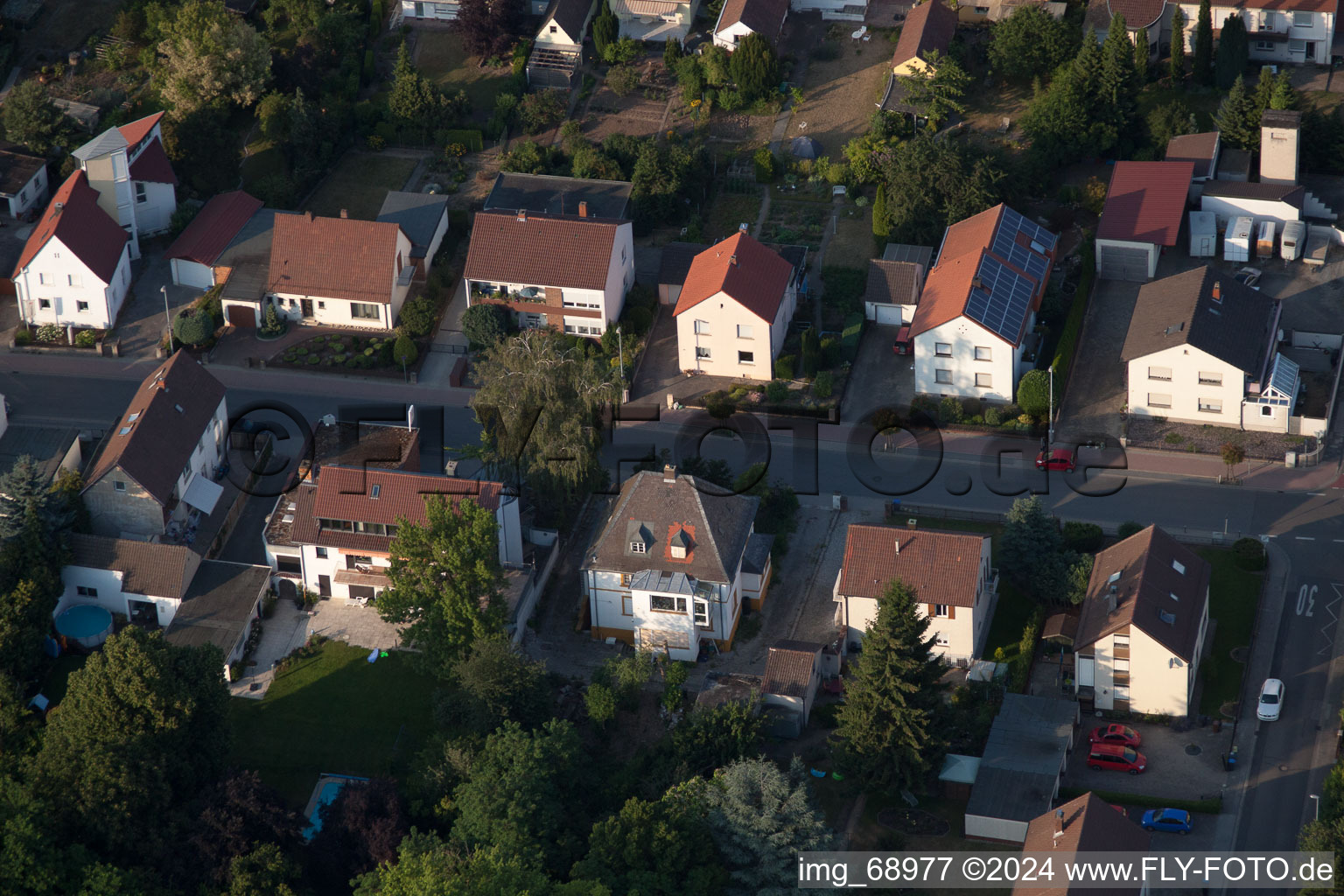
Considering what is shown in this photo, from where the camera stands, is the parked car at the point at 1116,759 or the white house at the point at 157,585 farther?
the white house at the point at 157,585

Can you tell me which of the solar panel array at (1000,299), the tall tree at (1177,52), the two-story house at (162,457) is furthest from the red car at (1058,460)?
the two-story house at (162,457)

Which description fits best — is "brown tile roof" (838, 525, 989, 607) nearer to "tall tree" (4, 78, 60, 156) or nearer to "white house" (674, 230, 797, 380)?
"white house" (674, 230, 797, 380)

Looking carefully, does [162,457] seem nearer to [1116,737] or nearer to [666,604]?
[666,604]

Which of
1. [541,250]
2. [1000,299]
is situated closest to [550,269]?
[541,250]

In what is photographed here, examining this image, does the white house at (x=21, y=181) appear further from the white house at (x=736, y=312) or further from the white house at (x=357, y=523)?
the white house at (x=736, y=312)

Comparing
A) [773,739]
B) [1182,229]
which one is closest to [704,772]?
[773,739]

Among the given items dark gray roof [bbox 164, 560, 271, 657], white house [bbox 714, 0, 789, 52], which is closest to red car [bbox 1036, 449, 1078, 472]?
dark gray roof [bbox 164, 560, 271, 657]
